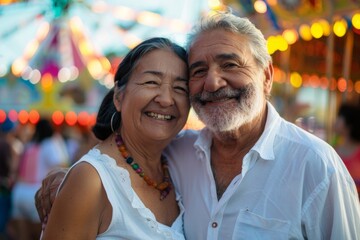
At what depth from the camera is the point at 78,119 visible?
54.6 feet

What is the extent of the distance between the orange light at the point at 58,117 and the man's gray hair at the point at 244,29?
13624 millimetres

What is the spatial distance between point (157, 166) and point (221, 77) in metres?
0.60

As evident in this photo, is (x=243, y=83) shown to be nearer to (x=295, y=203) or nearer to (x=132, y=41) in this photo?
(x=295, y=203)

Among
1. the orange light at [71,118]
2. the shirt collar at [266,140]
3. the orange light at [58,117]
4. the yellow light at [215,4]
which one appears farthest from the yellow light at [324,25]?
the orange light at [71,118]

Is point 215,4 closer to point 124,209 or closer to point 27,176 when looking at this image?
point 27,176

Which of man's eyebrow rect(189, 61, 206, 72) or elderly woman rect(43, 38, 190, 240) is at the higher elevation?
man's eyebrow rect(189, 61, 206, 72)

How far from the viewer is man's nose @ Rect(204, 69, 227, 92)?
2.35 m

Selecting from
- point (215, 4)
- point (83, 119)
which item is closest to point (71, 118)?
point (83, 119)

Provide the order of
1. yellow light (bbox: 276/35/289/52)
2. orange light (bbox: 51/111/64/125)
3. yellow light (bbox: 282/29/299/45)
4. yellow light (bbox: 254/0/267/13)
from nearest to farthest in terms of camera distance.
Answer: yellow light (bbox: 254/0/267/13) → yellow light (bbox: 282/29/299/45) → yellow light (bbox: 276/35/289/52) → orange light (bbox: 51/111/64/125)

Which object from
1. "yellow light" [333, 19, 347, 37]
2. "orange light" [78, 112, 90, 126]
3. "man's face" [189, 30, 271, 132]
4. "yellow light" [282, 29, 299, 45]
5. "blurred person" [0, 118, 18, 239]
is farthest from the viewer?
"orange light" [78, 112, 90, 126]

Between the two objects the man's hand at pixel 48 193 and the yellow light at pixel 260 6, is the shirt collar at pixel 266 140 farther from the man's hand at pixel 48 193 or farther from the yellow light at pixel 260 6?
the yellow light at pixel 260 6

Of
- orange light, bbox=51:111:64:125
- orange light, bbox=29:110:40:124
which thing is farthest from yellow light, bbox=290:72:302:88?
orange light, bbox=29:110:40:124

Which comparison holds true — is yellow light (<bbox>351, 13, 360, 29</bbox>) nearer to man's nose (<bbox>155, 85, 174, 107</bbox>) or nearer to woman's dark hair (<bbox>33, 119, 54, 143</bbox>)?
man's nose (<bbox>155, 85, 174, 107</bbox>)

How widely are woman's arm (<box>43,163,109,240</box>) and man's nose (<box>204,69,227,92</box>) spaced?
69 centimetres
